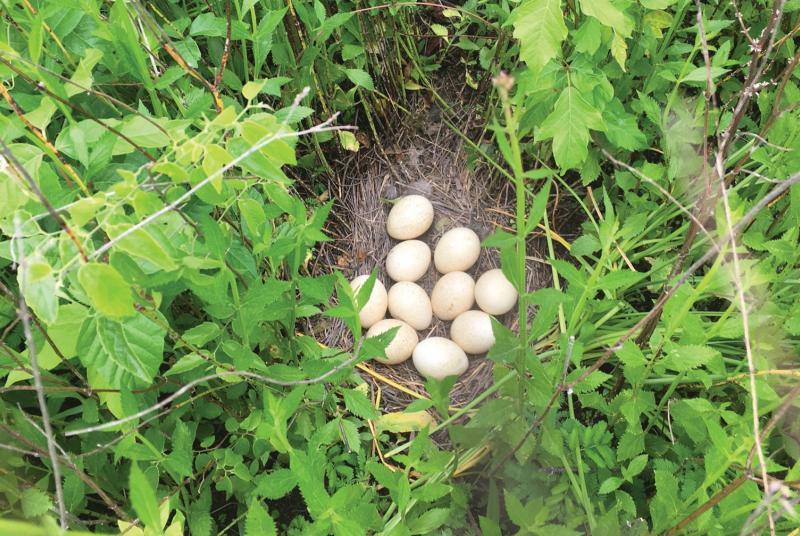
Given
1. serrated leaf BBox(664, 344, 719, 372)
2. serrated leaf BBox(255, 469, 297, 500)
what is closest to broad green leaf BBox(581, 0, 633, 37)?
serrated leaf BBox(664, 344, 719, 372)

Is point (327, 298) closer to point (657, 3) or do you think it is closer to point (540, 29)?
point (540, 29)

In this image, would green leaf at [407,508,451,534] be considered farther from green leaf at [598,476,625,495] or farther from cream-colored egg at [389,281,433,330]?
cream-colored egg at [389,281,433,330]

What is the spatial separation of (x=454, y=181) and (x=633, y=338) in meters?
0.89

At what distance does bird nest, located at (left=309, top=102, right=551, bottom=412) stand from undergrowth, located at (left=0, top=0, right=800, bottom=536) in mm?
163

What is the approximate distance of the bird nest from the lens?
183 centimetres

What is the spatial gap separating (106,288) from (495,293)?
120 centimetres

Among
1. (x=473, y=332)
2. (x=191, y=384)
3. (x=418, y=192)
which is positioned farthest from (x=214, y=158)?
(x=418, y=192)

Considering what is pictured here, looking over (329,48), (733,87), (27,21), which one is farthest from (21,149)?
(733,87)

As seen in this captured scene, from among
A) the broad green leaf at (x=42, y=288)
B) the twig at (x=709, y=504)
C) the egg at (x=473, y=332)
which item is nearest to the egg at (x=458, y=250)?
the egg at (x=473, y=332)

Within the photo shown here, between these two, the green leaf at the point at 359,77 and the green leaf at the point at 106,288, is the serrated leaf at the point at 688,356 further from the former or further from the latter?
the green leaf at the point at 359,77

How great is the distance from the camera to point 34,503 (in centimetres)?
100

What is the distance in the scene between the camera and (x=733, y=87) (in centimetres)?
165

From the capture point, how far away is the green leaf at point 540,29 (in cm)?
115

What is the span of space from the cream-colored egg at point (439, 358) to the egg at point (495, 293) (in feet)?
0.50
